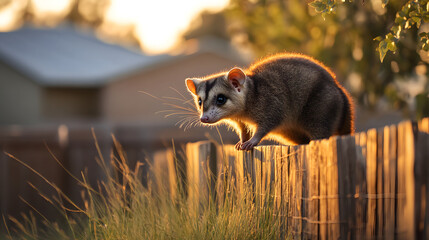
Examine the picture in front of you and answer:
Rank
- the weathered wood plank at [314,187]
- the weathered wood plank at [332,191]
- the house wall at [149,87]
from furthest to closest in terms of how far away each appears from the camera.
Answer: the house wall at [149,87], the weathered wood plank at [314,187], the weathered wood plank at [332,191]

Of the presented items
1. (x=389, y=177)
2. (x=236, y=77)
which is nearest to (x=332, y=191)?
(x=389, y=177)

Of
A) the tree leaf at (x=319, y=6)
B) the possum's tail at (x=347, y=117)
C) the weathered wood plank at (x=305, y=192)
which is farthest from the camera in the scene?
the possum's tail at (x=347, y=117)

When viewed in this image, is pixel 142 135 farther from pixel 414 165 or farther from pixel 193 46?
pixel 193 46

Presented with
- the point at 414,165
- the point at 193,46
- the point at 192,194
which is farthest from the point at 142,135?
the point at 193,46

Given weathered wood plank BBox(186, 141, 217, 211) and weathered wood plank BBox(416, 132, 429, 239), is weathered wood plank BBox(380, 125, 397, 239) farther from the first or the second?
weathered wood plank BBox(186, 141, 217, 211)

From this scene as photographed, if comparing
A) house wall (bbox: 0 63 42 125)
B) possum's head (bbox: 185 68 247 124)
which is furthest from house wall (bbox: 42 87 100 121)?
possum's head (bbox: 185 68 247 124)

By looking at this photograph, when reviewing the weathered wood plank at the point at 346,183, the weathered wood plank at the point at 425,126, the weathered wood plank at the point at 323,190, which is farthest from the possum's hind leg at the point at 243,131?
the weathered wood plank at the point at 425,126

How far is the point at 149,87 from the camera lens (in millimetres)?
27094

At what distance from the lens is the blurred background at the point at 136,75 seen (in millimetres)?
11242

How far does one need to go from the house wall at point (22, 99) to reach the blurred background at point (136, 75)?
0.04 meters

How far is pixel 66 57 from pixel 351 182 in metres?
27.2

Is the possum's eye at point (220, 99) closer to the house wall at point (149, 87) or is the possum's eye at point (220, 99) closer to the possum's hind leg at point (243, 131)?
the possum's hind leg at point (243, 131)

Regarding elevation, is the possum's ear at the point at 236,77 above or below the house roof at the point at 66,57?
below

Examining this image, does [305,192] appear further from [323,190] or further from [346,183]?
[346,183]
